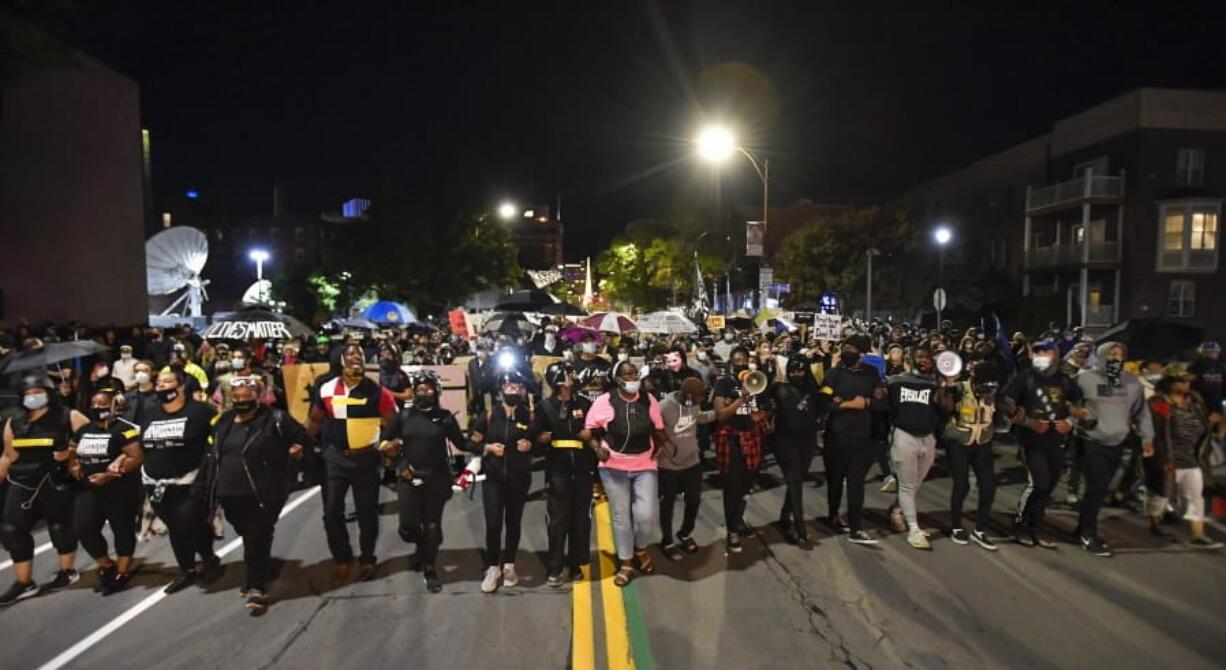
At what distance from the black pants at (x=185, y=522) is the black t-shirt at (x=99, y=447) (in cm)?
43

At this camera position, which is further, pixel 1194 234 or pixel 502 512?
pixel 1194 234

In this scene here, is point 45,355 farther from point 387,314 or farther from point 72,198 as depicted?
point 72,198

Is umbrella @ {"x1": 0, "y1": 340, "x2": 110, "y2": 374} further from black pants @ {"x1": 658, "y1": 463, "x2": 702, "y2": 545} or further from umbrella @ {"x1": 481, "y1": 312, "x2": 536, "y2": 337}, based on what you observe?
umbrella @ {"x1": 481, "y1": 312, "x2": 536, "y2": 337}

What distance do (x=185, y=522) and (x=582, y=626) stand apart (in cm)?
352

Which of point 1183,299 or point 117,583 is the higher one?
point 1183,299

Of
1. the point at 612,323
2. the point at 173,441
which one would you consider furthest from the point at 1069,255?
the point at 173,441

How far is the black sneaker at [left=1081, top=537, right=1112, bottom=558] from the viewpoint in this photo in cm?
671

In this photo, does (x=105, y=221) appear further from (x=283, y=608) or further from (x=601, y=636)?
(x=601, y=636)

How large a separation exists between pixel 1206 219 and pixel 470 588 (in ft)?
114

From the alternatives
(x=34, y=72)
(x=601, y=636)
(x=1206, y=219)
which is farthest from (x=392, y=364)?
(x=1206, y=219)

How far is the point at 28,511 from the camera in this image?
6.00 m

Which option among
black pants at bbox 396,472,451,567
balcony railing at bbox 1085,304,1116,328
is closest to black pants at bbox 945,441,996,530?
black pants at bbox 396,472,451,567

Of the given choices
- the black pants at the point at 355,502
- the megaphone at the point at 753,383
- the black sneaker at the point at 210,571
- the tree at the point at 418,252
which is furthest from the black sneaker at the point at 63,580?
the tree at the point at 418,252

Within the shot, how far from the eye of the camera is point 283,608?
568 centimetres
